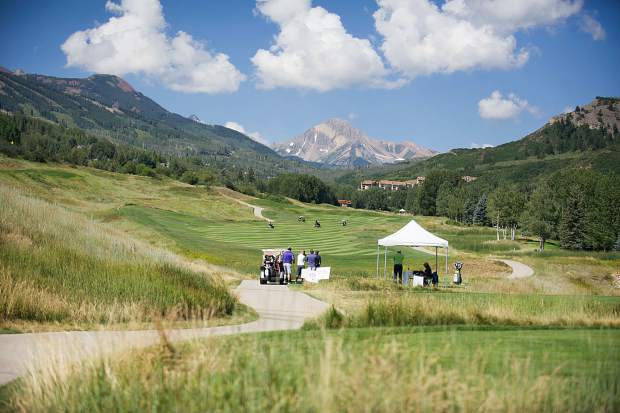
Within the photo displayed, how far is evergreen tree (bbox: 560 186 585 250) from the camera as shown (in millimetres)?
86188

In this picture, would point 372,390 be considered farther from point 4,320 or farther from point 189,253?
point 189,253

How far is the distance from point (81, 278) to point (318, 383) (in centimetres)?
932

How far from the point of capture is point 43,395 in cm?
599

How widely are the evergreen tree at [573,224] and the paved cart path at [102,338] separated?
7818cm

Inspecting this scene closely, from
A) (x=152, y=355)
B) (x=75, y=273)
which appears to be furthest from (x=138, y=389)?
(x=75, y=273)

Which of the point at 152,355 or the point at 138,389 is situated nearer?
the point at 138,389

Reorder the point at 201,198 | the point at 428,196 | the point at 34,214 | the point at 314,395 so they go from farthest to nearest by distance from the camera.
A: the point at 428,196 → the point at 201,198 → the point at 34,214 → the point at 314,395

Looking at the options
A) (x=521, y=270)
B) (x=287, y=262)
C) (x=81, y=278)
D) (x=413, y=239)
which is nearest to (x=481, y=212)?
(x=521, y=270)

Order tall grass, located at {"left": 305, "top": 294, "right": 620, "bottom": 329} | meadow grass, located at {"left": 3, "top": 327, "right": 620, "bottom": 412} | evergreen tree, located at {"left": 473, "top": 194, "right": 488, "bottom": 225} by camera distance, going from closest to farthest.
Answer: meadow grass, located at {"left": 3, "top": 327, "right": 620, "bottom": 412}, tall grass, located at {"left": 305, "top": 294, "right": 620, "bottom": 329}, evergreen tree, located at {"left": 473, "top": 194, "right": 488, "bottom": 225}

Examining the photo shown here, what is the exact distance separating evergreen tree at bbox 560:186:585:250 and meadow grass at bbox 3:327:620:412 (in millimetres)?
86767

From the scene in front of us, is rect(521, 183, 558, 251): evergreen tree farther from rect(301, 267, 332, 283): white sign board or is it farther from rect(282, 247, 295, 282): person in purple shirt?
rect(282, 247, 295, 282): person in purple shirt

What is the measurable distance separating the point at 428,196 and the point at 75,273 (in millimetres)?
169745

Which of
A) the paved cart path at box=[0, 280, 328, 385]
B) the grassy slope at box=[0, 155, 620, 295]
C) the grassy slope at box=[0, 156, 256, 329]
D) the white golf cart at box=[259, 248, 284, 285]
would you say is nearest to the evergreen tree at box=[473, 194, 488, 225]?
the grassy slope at box=[0, 155, 620, 295]

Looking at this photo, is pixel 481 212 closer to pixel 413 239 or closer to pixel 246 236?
pixel 246 236
